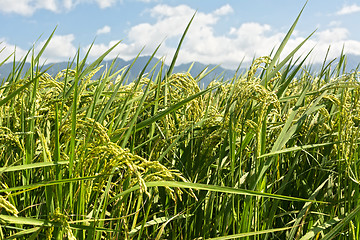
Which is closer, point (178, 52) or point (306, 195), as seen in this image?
point (178, 52)

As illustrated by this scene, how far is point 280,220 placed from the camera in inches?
83.5

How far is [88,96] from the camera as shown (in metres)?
2.52

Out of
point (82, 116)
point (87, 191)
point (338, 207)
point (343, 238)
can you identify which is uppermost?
point (82, 116)

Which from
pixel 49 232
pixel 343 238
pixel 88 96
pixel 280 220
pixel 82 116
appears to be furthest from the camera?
pixel 88 96

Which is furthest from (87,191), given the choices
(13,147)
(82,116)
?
(13,147)

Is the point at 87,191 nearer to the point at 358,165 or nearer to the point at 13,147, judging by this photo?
the point at 13,147

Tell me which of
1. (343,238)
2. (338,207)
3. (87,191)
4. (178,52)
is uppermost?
(178,52)

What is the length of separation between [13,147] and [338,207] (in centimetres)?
183

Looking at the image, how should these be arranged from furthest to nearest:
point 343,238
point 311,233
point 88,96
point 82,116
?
point 88,96 < point 343,238 < point 311,233 < point 82,116

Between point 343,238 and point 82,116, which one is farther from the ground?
point 82,116

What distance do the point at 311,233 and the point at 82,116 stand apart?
4.09 feet

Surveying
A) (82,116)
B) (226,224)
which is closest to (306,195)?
(226,224)

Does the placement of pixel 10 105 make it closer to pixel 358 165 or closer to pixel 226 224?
pixel 226 224

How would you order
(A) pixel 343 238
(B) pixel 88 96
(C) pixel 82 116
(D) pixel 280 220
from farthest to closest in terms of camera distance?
(B) pixel 88 96
(D) pixel 280 220
(A) pixel 343 238
(C) pixel 82 116
